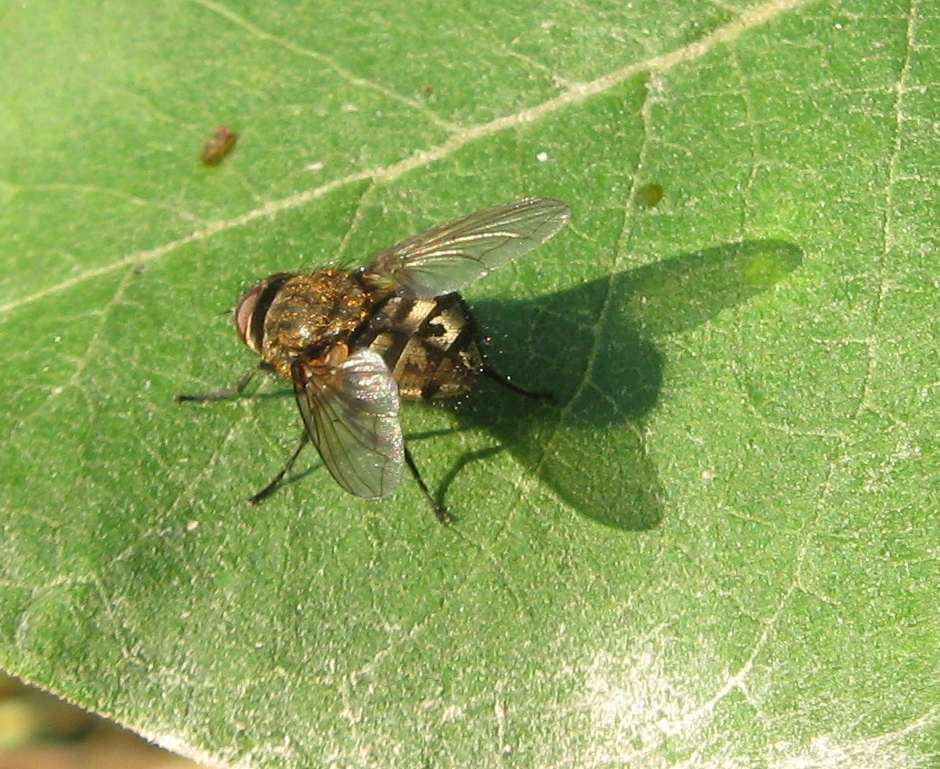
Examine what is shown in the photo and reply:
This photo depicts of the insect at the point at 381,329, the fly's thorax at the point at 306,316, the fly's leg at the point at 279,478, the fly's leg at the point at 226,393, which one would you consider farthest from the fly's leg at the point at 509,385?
the fly's leg at the point at 226,393

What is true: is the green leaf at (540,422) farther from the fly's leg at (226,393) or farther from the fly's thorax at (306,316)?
the fly's thorax at (306,316)

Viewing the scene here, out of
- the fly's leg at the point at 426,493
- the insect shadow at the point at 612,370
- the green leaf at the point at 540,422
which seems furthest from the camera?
the fly's leg at the point at 426,493

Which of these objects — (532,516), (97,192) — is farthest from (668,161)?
(97,192)

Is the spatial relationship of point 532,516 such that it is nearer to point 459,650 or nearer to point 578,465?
point 578,465

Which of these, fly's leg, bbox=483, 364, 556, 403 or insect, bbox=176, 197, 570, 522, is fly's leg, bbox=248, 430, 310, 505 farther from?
fly's leg, bbox=483, 364, 556, 403

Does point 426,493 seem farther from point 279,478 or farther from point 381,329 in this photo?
point 381,329

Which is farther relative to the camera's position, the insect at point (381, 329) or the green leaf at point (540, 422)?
the insect at point (381, 329)

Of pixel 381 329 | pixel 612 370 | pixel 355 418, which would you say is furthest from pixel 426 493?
pixel 612 370
